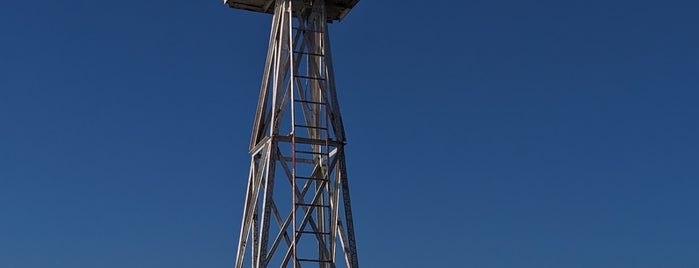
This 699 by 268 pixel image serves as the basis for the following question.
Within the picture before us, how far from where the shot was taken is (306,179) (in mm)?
29031

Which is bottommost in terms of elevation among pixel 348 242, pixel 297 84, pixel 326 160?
pixel 348 242

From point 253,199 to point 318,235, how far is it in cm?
214

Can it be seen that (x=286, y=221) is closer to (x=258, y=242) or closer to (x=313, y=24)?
(x=258, y=242)

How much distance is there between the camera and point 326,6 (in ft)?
101

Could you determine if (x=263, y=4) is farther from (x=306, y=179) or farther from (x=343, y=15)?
(x=306, y=179)

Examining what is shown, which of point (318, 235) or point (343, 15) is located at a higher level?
point (343, 15)

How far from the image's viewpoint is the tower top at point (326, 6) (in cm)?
3053

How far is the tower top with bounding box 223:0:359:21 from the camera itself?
30.5m

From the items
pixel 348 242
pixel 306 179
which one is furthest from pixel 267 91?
pixel 348 242

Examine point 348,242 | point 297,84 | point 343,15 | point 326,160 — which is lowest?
point 348,242

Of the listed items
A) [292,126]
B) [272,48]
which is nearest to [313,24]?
[272,48]

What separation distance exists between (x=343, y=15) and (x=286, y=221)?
253 inches

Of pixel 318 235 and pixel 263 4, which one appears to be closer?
pixel 318 235

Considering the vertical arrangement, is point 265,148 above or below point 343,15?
below
